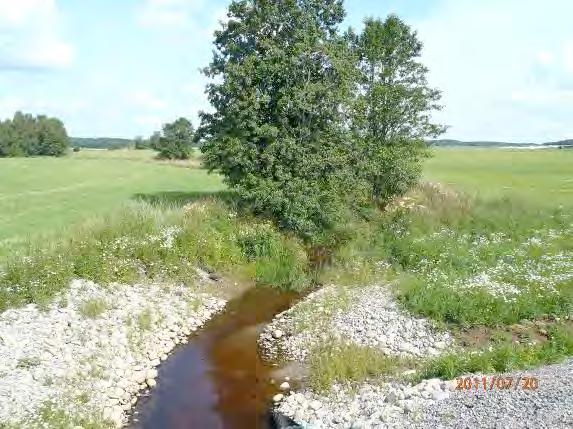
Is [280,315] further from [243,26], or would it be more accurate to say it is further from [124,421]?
[243,26]

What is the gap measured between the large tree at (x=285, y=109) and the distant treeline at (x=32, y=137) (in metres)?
95.0

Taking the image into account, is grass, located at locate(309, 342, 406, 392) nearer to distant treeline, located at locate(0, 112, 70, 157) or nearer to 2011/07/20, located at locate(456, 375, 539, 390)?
2011/07/20, located at locate(456, 375, 539, 390)

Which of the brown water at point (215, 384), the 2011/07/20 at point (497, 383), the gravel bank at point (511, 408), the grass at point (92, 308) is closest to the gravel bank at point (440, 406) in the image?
the gravel bank at point (511, 408)

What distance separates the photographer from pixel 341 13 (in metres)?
30.8

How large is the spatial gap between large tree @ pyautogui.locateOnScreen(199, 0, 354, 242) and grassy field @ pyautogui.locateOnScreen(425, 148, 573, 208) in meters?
14.5

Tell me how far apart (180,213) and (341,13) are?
14969mm

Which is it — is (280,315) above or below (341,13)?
below

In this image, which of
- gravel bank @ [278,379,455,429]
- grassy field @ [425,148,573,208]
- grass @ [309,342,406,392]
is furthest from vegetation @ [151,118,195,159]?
gravel bank @ [278,379,455,429]

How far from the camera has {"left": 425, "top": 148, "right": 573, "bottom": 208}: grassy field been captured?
3928 cm

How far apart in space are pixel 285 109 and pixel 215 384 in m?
17.7

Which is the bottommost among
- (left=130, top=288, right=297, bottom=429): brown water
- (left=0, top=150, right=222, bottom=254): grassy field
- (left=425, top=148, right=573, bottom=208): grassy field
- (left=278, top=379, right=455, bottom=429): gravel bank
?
(left=130, top=288, right=297, bottom=429): brown water

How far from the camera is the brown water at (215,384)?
14.1 metres

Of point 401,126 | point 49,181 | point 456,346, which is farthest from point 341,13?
point 49,181

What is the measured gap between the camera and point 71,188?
48.3 meters
